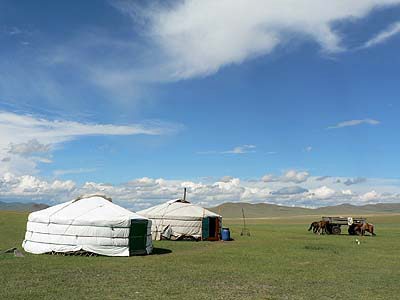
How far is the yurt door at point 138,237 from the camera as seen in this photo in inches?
820

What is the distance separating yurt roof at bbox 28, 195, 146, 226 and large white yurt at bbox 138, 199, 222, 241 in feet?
28.4

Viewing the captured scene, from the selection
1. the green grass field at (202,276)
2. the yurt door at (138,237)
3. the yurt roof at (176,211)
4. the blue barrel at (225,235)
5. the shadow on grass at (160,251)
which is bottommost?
the green grass field at (202,276)

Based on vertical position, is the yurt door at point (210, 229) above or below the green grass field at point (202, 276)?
above

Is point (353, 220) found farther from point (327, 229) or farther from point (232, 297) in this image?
point (232, 297)

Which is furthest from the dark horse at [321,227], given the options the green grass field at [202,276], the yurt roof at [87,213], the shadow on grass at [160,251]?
the yurt roof at [87,213]

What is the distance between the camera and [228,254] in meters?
21.7

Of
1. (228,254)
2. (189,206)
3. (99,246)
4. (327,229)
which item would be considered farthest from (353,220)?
(99,246)

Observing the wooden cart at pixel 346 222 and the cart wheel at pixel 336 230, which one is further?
the cart wheel at pixel 336 230

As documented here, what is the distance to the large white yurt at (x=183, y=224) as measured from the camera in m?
31.0

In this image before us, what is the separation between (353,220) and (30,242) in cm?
3008

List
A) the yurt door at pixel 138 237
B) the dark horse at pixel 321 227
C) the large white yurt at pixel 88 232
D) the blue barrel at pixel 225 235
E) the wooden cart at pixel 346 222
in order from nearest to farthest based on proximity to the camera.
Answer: the large white yurt at pixel 88 232 < the yurt door at pixel 138 237 < the blue barrel at pixel 225 235 < the wooden cart at pixel 346 222 < the dark horse at pixel 321 227

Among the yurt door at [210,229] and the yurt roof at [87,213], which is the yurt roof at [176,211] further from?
the yurt roof at [87,213]

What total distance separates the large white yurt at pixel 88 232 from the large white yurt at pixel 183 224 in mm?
9307

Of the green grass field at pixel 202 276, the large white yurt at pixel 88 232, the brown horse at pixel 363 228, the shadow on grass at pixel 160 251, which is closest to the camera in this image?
the green grass field at pixel 202 276
